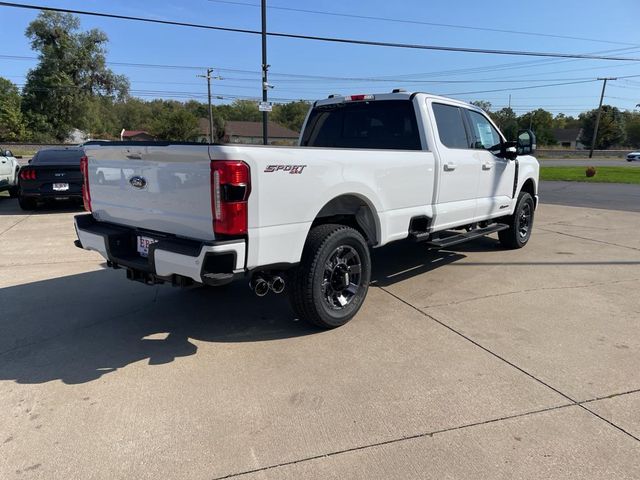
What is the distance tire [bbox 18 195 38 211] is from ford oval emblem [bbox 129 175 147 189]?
9184 mm

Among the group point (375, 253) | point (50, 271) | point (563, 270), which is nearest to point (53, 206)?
point (50, 271)

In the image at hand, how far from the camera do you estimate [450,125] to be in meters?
5.72

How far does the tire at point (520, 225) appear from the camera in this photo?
291 inches

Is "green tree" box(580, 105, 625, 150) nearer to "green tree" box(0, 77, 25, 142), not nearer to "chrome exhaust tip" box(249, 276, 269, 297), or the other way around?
"green tree" box(0, 77, 25, 142)

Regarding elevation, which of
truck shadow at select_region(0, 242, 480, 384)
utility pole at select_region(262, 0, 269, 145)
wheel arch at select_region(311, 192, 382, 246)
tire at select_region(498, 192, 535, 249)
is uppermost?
utility pole at select_region(262, 0, 269, 145)

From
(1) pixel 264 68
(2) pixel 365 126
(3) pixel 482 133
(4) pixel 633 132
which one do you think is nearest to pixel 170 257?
(2) pixel 365 126

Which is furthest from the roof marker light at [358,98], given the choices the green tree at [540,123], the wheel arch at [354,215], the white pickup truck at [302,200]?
the green tree at [540,123]

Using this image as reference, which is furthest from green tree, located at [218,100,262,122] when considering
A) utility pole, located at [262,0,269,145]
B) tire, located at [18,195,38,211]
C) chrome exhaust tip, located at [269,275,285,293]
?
chrome exhaust tip, located at [269,275,285,293]

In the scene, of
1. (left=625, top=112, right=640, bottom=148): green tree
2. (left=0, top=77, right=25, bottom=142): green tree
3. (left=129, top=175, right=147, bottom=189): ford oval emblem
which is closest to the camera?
(left=129, top=175, right=147, bottom=189): ford oval emblem

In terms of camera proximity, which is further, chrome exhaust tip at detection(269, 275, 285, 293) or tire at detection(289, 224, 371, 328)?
tire at detection(289, 224, 371, 328)

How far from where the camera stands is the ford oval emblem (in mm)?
3846

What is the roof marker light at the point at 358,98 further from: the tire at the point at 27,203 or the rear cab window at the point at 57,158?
the tire at the point at 27,203

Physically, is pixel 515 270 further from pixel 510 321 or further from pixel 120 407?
pixel 120 407

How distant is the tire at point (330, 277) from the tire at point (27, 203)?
10.0 meters
